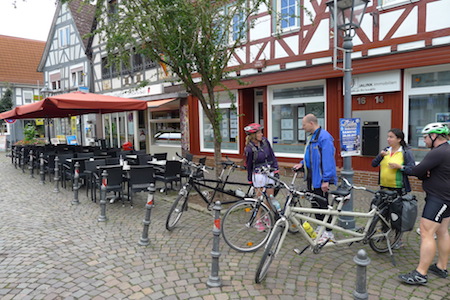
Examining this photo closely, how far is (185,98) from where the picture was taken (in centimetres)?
1377

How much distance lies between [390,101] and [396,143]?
13.9ft

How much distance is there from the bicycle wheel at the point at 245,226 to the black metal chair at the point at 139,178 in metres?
2.94

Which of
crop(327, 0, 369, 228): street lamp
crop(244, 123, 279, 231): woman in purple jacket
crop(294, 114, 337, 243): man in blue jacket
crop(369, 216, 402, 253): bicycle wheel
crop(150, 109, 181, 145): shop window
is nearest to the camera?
crop(369, 216, 402, 253): bicycle wheel

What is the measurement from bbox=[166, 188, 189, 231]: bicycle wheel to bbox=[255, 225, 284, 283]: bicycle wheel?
2067mm

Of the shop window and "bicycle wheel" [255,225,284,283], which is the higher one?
the shop window

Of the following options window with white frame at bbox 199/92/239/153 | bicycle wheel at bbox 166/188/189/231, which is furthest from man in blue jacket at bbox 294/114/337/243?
window with white frame at bbox 199/92/239/153

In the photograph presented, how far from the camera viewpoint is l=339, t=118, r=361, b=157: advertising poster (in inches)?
190

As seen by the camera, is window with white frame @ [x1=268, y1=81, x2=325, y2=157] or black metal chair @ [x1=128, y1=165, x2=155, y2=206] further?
window with white frame @ [x1=268, y1=81, x2=325, y2=157]

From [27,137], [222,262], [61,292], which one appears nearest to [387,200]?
[222,262]

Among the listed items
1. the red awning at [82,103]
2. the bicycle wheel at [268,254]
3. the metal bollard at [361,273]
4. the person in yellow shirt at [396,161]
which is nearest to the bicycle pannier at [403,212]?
the person in yellow shirt at [396,161]

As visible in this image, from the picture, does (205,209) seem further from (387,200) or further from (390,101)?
(390,101)

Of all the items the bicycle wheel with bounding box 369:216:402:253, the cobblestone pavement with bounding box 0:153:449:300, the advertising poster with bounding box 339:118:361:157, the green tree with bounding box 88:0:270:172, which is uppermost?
the green tree with bounding box 88:0:270:172

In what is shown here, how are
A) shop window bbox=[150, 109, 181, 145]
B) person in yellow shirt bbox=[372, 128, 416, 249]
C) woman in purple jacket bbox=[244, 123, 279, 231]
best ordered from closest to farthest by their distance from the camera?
person in yellow shirt bbox=[372, 128, 416, 249] → woman in purple jacket bbox=[244, 123, 279, 231] → shop window bbox=[150, 109, 181, 145]

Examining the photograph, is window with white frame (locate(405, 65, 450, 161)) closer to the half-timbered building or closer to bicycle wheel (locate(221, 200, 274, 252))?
bicycle wheel (locate(221, 200, 274, 252))
